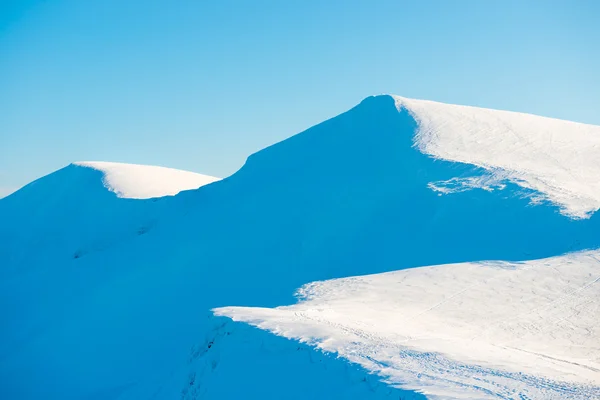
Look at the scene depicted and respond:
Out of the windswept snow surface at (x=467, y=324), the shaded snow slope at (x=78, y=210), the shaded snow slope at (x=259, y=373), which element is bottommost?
the windswept snow surface at (x=467, y=324)

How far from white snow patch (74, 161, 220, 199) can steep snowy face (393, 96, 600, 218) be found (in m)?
25.8

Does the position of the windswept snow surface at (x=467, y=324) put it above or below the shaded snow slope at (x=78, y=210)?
below

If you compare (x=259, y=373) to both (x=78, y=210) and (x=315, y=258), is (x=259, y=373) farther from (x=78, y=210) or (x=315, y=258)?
(x=78, y=210)

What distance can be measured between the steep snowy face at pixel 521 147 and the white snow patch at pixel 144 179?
84.7 ft

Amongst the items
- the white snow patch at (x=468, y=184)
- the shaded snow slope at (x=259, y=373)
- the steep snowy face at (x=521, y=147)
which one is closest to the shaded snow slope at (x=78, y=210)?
the white snow patch at (x=468, y=184)

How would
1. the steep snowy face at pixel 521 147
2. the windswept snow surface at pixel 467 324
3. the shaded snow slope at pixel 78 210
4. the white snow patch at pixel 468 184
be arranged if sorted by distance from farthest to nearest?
the shaded snow slope at pixel 78 210
the white snow patch at pixel 468 184
the steep snowy face at pixel 521 147
the windswept snow surface at pixel 467 324

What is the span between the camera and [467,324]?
21.3 metres

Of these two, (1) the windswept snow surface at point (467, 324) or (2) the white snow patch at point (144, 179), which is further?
(2) the white snow patch at point (144, 179)

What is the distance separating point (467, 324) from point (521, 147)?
2165 cm

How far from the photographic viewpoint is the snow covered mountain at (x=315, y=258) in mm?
16766

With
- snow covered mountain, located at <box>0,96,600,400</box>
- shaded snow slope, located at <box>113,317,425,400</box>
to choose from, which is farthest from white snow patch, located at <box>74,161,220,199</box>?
shaded snow slope, located at <box>113,317,425,400</box>

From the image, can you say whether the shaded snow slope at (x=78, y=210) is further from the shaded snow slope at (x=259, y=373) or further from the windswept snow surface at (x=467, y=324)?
the shaded snow slope at (x=259, y=373)

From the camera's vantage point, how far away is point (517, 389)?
40.1 ft

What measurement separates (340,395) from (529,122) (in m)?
37.7
